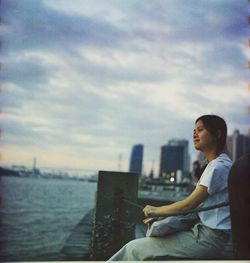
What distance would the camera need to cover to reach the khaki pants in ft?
5.70

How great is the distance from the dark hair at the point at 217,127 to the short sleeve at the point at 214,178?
16 cm

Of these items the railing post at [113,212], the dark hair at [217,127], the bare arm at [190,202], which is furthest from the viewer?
the railing post at [113,212]

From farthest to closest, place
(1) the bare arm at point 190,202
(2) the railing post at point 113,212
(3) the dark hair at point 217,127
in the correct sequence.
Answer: (2) the railing post at point 113,212, (3) the dark hair at point 217,127, (1) the bare arm at point 190,202

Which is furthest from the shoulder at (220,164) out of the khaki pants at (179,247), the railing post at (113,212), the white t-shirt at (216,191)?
the railing post at (113,212)

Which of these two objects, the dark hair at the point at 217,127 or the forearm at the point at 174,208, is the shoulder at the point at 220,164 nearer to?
the dark hair at the point at 217,127

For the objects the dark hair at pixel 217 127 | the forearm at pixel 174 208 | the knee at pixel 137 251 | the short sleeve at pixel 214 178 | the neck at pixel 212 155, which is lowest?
the knee at pixel 137 251

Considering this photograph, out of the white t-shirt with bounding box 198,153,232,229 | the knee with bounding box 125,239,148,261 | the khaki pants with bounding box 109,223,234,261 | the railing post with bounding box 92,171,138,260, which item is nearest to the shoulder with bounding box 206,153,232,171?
the white t-shirt with bounding box 198,153,232,229

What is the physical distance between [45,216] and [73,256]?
2269 cm

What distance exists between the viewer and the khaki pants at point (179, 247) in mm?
1738

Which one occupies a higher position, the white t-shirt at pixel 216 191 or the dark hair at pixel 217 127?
the dark hair at pixel 217 127

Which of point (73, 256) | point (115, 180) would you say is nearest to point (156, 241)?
point (115, 180)

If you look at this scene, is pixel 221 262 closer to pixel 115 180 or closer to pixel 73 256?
pixel 115 180

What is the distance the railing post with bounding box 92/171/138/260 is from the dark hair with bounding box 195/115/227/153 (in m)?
0.60

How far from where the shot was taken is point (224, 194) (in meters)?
1.74
